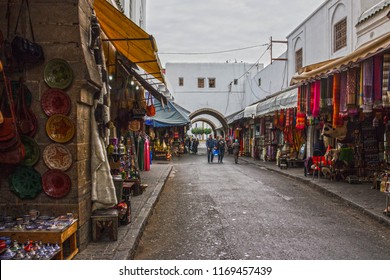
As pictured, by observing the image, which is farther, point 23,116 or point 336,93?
point 336,93

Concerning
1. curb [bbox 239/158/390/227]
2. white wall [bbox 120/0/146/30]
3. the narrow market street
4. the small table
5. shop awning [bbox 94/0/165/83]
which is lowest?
the narrow market street

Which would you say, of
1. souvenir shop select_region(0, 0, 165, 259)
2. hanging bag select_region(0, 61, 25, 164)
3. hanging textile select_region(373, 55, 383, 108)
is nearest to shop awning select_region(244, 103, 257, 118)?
hanging textile select_region(373, 55, 383, 108)

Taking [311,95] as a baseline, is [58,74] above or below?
below

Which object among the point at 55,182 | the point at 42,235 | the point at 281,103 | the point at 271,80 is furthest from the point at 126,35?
the point at 271,80

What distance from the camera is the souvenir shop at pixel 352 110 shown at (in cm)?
700

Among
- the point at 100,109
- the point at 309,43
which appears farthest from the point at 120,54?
the point at 309,43

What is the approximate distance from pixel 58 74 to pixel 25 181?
127cm

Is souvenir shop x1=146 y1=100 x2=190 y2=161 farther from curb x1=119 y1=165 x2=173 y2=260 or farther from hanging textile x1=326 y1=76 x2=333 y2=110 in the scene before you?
curb x1=119 y1=165 x2=173 y2=260

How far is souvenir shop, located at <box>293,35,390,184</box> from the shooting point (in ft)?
23.0

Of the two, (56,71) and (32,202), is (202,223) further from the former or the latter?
(56,71)

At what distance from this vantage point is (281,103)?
1583cm

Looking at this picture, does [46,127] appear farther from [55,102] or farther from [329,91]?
[329,91]

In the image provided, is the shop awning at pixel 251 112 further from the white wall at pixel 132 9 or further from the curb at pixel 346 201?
the curb at pixel 346 201

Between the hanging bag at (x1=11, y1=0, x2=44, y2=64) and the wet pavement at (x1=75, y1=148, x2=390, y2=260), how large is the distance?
2.25 m
